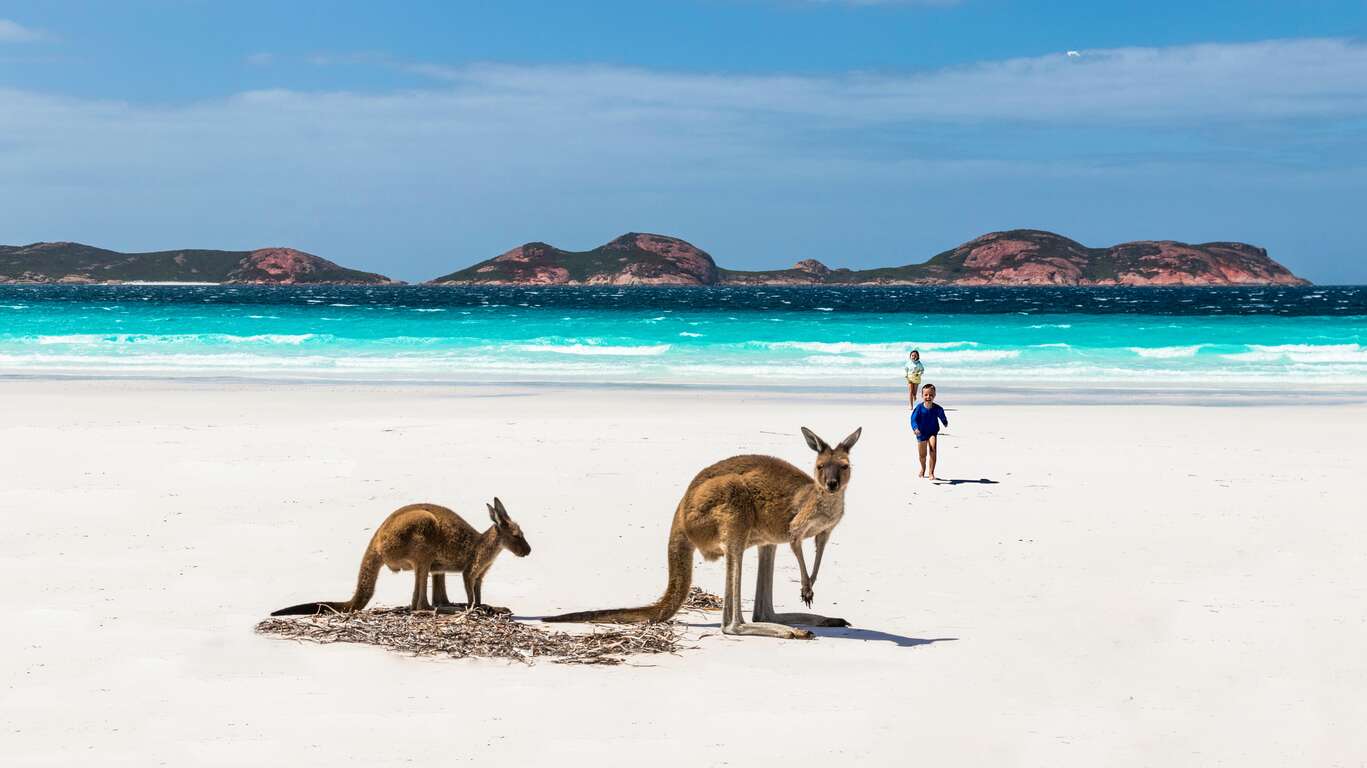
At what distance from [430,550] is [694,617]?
1.59m

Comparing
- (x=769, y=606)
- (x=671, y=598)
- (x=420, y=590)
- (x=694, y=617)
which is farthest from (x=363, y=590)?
(x=769, y=606)

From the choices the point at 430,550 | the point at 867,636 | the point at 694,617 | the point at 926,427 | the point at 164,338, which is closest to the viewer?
the point at 430,550

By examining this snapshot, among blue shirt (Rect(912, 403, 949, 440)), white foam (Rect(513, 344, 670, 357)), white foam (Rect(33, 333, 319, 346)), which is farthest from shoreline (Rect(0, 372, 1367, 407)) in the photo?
white foam (Rect(33, 333, 319, 346))

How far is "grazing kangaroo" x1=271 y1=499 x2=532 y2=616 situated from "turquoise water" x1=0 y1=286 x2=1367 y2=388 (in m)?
21.0

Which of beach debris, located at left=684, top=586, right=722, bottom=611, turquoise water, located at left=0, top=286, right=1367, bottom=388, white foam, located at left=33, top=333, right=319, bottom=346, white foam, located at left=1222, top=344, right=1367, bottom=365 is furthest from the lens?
white foam, located at left=33, top=333, right=319, bottom=346

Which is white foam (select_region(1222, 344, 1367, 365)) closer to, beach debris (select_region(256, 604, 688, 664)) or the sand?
the sand

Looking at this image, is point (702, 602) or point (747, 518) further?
point (702, 602)

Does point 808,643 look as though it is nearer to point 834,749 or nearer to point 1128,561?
point 834,749

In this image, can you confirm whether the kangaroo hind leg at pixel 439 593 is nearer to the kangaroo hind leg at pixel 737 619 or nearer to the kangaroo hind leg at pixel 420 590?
the kangaroo hind leg at pixel 420 590

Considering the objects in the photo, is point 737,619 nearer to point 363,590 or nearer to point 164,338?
point 363,590

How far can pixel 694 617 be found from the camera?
7074mm

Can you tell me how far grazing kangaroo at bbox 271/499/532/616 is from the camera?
628 centimetres

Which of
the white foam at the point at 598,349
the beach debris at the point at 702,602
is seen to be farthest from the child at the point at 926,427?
the white foam at the point at 598,349

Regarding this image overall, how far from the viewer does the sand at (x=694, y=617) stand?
16.4 ft
